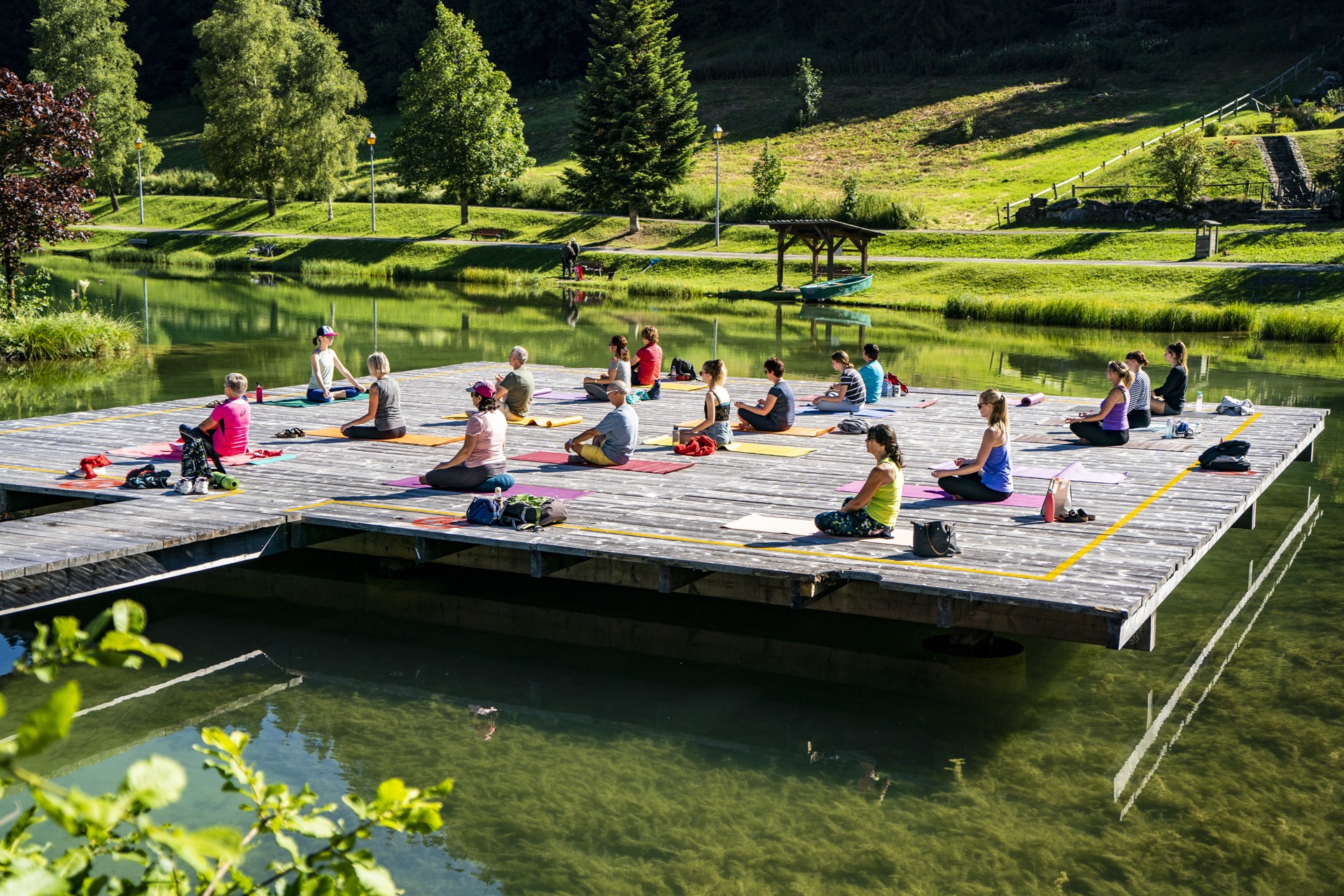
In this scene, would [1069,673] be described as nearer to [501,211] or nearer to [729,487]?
[729,487]

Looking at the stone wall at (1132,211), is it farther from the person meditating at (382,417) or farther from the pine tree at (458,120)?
the person meditating at (382,417)

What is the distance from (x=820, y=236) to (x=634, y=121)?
17656 millimetres

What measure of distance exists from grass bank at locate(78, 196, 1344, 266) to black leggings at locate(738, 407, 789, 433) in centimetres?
3528

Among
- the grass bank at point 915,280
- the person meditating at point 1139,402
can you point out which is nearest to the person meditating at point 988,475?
the person meditating at point 1139,402

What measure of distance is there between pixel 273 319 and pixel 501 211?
31595 mm

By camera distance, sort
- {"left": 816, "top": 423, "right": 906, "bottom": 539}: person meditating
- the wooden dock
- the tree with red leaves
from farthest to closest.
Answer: the tree with red leaves < {"left": 816, "top": 423, "right": 906, "bottom": 539}: person meditating < the wooden dock

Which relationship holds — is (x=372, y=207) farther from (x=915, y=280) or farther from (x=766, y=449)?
(x=766, y=449)

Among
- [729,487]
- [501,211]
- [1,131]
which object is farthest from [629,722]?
[501,211]

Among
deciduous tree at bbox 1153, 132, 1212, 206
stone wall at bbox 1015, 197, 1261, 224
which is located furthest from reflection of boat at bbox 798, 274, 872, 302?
deciduous tree at bbox 1153, 132, 1212, 206

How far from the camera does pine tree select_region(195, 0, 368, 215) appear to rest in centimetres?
7031

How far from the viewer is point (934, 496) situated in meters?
14.5

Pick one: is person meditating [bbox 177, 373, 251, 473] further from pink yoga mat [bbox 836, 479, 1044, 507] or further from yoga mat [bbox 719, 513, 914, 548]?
pink yoga mat [bbox 836, 479, 1044, 507]

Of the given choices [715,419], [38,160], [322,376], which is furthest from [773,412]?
[38,160]

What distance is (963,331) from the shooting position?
40094 millimetres
